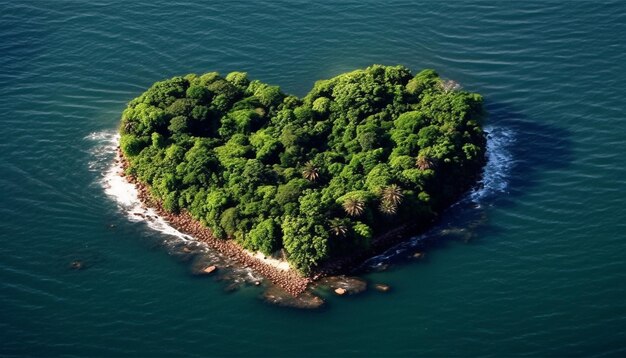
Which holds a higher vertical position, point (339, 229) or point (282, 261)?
point (339, 229)

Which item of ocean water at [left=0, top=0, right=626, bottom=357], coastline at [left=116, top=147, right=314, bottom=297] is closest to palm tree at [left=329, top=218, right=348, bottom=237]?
ocean water at [left=0, top=0, right=626, bottom=357]

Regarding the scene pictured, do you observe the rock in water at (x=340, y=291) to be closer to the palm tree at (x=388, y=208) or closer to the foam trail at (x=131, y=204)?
the foam trail at (x=131, y=204)

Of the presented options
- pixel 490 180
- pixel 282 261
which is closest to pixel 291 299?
pixel 282 261

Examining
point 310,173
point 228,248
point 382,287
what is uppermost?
point 310,173

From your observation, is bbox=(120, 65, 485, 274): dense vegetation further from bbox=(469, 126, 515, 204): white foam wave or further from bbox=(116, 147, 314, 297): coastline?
bbox=(469, 126, 515, 204): white foam wave

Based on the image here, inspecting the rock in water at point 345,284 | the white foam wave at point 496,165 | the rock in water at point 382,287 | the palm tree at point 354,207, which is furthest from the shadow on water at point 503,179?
the palm tree at point 354,207

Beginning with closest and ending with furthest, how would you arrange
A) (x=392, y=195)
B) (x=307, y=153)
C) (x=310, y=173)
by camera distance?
(x=392, y=195)
(x=310, y=173)
(x=307, y=153)

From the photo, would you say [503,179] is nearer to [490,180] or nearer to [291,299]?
[490,180]

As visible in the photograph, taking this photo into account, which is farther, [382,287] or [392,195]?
[392,195]
